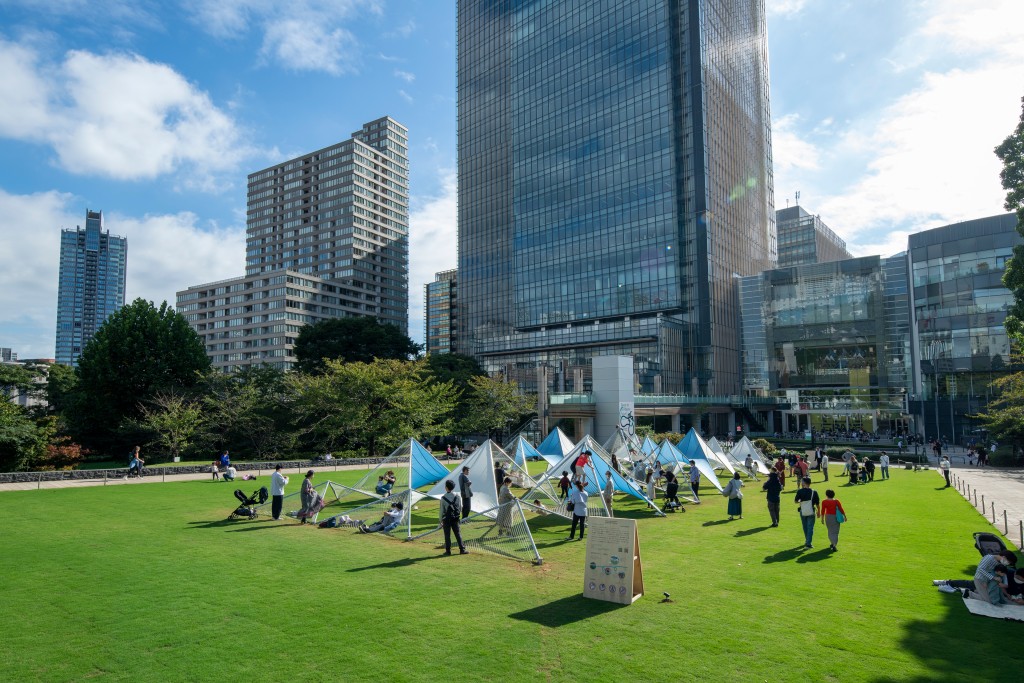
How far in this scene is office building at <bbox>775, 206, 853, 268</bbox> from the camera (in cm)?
15050

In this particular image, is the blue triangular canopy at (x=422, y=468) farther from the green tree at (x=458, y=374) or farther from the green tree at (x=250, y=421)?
the green tree at (x=458, y=374)

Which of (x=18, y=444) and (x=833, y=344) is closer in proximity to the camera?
(x=18, y=444)

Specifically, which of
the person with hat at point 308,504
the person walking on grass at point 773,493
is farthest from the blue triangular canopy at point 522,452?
the person walking on grass at point 773,493

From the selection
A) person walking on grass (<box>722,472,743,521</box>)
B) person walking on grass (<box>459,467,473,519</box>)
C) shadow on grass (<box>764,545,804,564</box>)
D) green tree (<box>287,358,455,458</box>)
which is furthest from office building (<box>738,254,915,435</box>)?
person walking on grass (<box>459,467,473,519</box>)

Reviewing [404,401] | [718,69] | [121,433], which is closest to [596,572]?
[404,401]

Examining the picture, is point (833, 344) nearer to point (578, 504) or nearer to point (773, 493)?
point (773, 493)

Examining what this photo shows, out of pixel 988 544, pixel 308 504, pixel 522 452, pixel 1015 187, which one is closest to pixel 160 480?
pixel 308 504

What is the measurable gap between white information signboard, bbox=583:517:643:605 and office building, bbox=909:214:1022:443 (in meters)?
70.2

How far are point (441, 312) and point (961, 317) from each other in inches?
5102

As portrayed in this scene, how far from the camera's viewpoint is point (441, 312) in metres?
173

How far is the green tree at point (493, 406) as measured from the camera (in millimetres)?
56250

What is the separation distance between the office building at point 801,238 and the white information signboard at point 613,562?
15381cm

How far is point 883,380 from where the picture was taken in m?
81.1

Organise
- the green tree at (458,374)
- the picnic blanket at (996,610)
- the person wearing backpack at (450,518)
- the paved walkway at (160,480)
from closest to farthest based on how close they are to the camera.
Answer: the picnic blanket at (996,610) < the person wearing backpack at (450,518) < the paved walkway at (160,480) < the green tree at (458,374)
